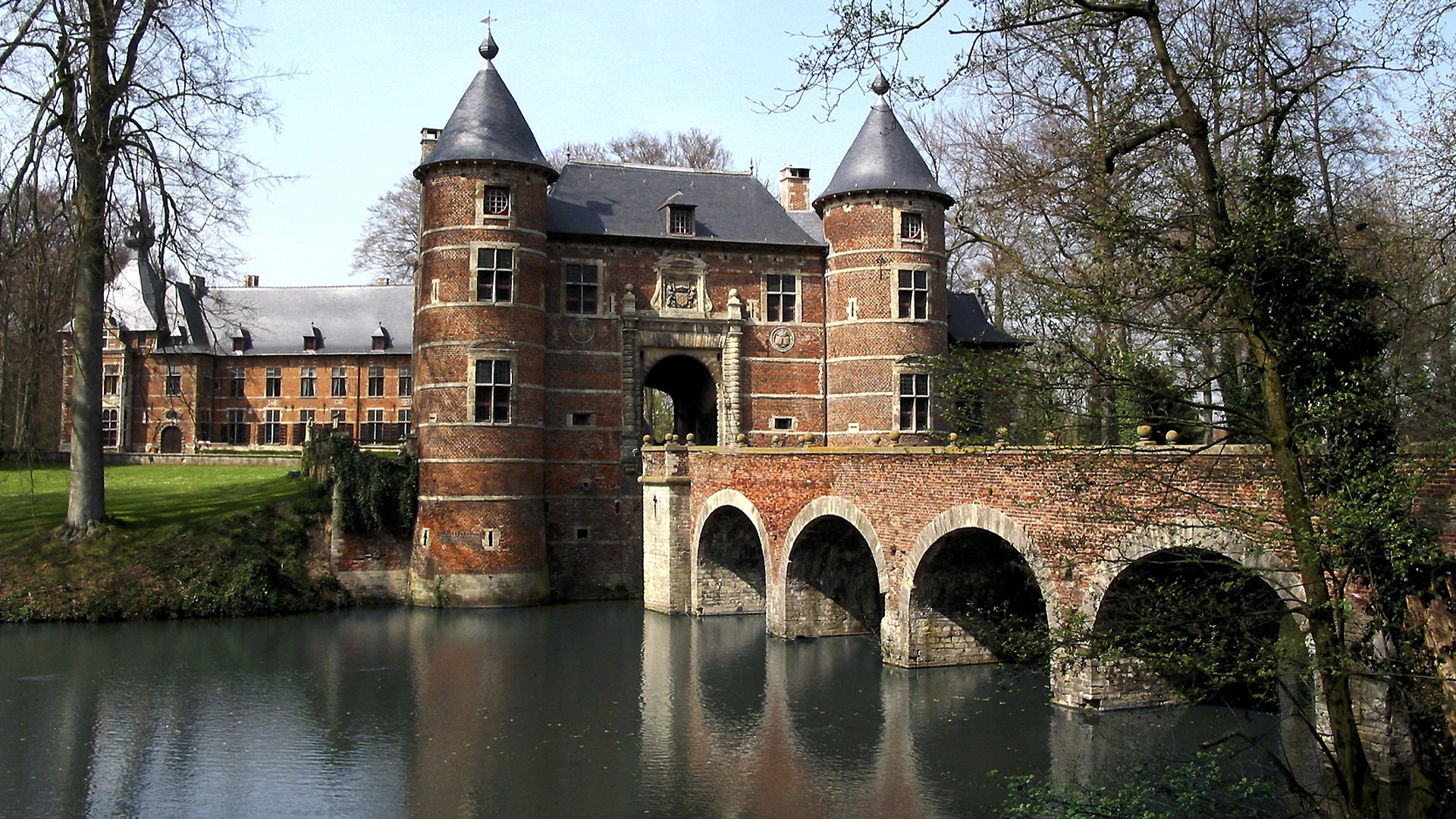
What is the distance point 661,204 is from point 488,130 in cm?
437

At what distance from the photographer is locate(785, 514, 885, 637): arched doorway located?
19.6m

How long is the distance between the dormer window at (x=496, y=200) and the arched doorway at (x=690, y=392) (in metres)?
4.60

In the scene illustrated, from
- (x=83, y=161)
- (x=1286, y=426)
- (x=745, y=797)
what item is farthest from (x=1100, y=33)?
(x=83, y=161)

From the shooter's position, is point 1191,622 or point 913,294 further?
point 913,294

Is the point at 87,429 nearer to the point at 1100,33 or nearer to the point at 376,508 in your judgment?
the point at 376,508

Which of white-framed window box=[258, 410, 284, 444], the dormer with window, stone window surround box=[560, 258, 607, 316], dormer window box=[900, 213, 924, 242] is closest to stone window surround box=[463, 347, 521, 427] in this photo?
stone window surround box=[560, 258, 607, 316]

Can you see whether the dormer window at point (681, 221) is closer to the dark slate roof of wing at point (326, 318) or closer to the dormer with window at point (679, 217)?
the dormer with window at point (679, 217)

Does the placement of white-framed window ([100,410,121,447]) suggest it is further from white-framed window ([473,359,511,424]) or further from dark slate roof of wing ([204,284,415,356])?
white-framed window ([473,359,511,424])

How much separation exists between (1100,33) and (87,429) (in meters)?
20.0

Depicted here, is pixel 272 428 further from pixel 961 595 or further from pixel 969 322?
pixel 961 595

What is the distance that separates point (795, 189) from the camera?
28.9m

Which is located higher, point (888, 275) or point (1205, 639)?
point (888, 275)

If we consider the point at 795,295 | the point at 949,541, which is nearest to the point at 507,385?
the point at 795,295

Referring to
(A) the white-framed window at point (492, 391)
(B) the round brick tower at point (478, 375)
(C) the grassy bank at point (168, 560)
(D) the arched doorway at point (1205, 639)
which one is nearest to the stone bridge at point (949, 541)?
(D) the arched doorway at point (1205, 639)
